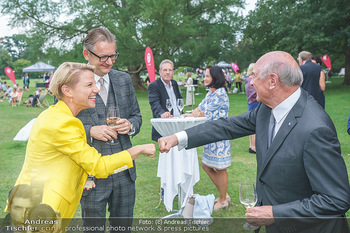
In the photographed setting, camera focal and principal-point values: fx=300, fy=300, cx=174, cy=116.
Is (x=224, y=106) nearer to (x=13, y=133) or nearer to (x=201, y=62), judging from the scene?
(x=13, y=133)

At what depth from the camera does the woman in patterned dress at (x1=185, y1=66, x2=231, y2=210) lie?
474 cm

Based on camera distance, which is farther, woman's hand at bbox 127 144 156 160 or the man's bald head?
woman's hand at bbox 127 144 156 160

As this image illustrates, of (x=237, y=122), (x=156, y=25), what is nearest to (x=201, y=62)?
Answer: (x=156, y=25)

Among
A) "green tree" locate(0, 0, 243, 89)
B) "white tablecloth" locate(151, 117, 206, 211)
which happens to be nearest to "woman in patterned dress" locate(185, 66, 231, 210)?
"white tablecloth" locate(151, 117, 206, 211)

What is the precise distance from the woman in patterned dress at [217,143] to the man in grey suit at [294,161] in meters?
2.44

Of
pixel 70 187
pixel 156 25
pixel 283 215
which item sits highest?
pixel 156 25

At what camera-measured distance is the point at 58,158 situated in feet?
6.77

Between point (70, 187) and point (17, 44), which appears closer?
point (70, 187)

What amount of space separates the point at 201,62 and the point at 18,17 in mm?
17231

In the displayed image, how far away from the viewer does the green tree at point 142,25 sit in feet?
76.8

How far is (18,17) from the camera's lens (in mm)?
26250

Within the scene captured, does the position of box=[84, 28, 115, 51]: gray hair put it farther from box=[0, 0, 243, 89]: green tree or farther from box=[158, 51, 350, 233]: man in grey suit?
box=[0, 0, 243, 89]: green tree

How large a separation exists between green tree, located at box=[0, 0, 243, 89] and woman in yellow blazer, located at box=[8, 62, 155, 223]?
21.1 metres

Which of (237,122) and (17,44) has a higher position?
(17,44)
